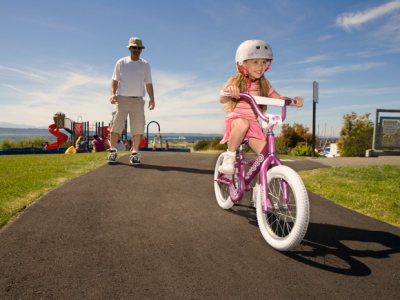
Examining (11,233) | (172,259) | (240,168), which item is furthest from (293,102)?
(11,233)

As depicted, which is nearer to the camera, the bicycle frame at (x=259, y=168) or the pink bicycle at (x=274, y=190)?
the pink bicycle at (x=274, y=190)

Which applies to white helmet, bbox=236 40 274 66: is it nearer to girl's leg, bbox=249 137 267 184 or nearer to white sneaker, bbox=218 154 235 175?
girl's leg, bbox=249 137 267 184

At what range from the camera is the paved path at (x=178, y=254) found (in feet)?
6.86

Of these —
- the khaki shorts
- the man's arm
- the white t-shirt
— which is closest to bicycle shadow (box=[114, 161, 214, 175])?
the khaki shorts

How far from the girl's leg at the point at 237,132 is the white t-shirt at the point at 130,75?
3.85 metres

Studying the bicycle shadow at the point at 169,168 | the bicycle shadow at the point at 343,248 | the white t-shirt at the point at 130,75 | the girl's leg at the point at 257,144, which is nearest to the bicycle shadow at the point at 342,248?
A: the bicycle shadow at the point at 343,248

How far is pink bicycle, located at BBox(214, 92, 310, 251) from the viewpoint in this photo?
251 centimetres

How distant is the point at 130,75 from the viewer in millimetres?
6543

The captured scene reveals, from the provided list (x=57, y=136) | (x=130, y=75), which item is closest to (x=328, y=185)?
(x=130, y=75)

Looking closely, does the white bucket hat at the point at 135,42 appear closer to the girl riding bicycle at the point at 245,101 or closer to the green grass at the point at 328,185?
the green grass at the point at 328,185

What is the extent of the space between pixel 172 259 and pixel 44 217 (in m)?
Answer: 1.94

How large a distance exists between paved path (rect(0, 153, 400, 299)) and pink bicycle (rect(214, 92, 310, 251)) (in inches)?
8.2

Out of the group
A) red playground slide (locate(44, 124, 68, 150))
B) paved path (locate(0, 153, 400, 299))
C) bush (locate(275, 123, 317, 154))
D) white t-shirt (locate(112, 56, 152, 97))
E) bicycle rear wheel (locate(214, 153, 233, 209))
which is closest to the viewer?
paved path (locate(0, 153, 400, 299))

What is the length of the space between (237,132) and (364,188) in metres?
3.74
